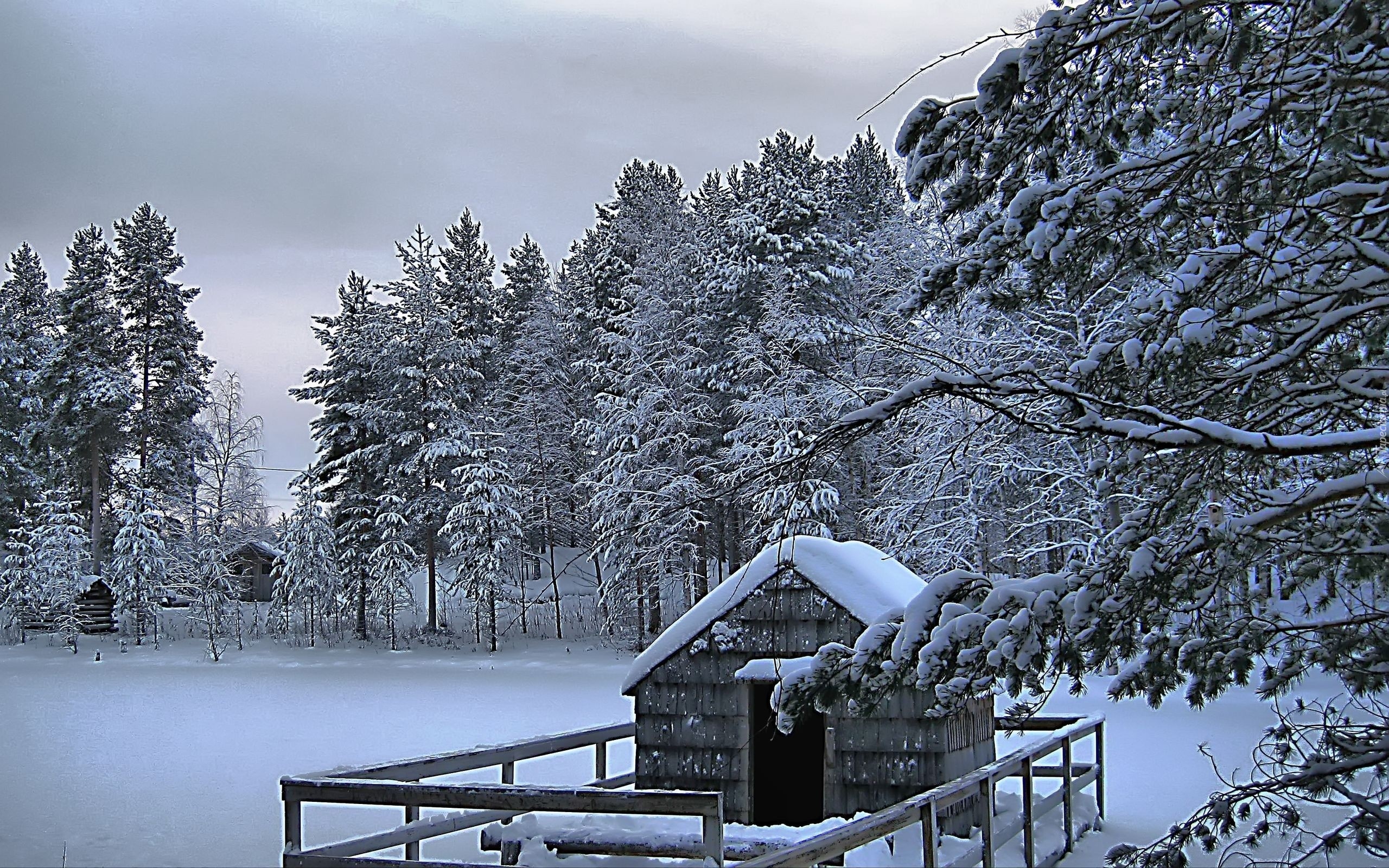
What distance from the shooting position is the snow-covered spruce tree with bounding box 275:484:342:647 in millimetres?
39531

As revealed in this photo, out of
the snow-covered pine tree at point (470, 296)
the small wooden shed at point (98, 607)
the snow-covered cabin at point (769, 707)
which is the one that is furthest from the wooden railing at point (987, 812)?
the small wooden shed at point (98, 607)

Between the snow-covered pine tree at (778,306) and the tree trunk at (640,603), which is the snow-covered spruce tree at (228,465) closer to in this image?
the tree trunk at (640,603)

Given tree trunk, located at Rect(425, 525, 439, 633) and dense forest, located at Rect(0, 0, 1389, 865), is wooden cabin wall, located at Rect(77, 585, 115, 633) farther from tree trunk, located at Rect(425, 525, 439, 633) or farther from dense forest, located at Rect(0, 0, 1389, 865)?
tree trunk, located at Rect(425, 525, 439, 633)

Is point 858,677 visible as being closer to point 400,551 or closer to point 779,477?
point 779,477

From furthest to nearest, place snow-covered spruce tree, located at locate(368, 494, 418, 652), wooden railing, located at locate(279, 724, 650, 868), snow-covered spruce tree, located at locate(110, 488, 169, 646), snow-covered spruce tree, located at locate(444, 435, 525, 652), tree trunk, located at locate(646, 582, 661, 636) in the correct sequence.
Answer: snow-covered spruce tree, located at locate(110, 488, 169, 646), snow-covered spruce tree, located at locate(368, 494, 418, 652), snow-covered spruce tree, located at locate(444, 435, 525, 652), tree trunk, located at locate(646, 582, 661, 636), wooden railing, located at locate(279, 724, 650, 868)

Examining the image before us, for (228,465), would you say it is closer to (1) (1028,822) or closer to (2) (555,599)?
(2) (555,599)

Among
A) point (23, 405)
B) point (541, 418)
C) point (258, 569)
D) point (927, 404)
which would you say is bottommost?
point (258, 569)

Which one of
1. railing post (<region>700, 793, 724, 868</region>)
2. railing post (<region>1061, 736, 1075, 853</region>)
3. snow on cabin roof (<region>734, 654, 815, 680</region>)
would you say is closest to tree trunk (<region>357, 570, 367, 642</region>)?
snow on cabin roof (<region>734, 654, 815, 680</region>)

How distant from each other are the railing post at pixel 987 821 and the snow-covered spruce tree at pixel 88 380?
4385 cm

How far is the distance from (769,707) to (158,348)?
4417cm

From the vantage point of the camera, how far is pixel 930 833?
7.04m

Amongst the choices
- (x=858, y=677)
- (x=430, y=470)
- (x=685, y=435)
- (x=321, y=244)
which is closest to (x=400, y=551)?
(x=430, y=470)

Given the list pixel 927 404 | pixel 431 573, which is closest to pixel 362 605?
pixel 431 573

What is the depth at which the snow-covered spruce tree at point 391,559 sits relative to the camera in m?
38.2
